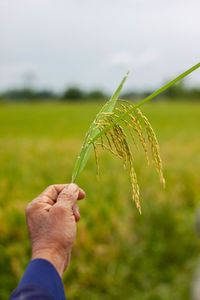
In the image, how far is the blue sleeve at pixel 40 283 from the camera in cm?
84

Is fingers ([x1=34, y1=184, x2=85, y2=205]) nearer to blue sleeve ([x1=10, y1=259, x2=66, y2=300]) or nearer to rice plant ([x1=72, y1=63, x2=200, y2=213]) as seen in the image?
rice plant ([x1=72, y1=63, x2=200, y2=213])

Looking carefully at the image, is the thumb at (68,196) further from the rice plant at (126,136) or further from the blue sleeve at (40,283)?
the blue sleeve at (40,283)

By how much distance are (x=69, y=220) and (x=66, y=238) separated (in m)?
0.05

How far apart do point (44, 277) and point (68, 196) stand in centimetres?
27

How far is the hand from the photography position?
0.96 meters

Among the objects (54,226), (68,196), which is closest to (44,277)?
(54,226)

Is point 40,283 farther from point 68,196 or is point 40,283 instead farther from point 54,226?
point 68,196

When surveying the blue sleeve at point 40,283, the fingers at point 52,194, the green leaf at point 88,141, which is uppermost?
the green leaf at point 88,141

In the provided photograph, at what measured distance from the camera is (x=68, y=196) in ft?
3.57

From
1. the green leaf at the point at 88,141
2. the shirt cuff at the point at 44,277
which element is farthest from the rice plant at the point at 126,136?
the shirt cuff at the point at 44,277

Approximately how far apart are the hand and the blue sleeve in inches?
1.1

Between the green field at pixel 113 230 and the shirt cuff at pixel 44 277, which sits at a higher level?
the shirt cuff at pixel 44 277

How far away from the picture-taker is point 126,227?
4.20 m

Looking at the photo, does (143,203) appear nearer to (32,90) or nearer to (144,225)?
(144,225)
